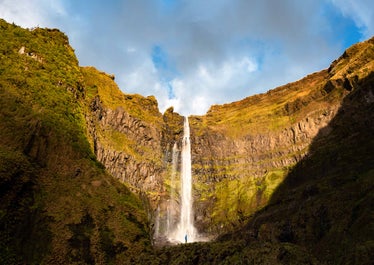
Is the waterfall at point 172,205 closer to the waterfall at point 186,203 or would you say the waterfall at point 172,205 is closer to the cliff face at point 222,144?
the cliff face at point 222,144

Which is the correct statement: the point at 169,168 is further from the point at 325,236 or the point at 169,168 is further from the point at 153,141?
the point at 325,236

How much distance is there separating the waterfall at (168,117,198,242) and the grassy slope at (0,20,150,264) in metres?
64.0

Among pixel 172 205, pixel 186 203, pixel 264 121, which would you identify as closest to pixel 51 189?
pixel 172 205

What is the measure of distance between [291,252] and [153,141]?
88.0m

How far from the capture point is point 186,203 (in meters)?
105

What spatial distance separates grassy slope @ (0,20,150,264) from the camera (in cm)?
2528

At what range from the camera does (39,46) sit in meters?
44.8

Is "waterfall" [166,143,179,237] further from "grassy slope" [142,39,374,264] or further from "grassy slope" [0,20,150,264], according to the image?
"grassy slope" [0,20,150,264]

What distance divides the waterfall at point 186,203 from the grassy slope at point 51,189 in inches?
2520

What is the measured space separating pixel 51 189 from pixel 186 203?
259 feet

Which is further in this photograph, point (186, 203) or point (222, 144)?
point (222, 144)

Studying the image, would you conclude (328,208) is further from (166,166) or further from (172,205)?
(166,166)

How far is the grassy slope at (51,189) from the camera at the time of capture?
25.3 meters

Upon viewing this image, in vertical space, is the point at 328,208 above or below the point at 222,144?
below
